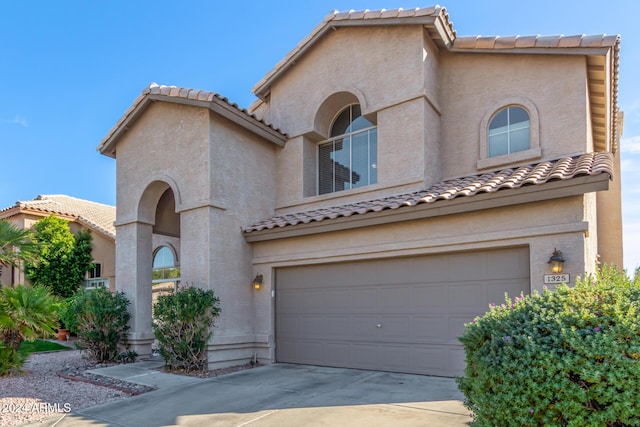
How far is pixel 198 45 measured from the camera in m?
16.7

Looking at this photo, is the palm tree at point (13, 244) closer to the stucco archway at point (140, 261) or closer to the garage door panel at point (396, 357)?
the stucco archway at point (140, 261)

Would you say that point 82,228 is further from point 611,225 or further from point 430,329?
point 611,225

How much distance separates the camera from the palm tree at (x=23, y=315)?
1000cm

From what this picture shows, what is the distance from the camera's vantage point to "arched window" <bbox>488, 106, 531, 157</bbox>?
1026 centimetres

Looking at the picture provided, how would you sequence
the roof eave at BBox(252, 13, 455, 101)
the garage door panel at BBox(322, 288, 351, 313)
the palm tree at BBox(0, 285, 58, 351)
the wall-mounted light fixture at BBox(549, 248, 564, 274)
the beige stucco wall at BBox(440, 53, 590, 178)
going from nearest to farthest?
the wall-mounted light fixture at BBox(549, 248, 564, 274)
the beige stucco wall at BBox(440, 53, 590, 178)
the palm tree at BBox(0, 285, 58, 351)
the garage door panel at BBox(322, 288, 351, 313)
the roof eave at BBox(252, 13, 455, 101)

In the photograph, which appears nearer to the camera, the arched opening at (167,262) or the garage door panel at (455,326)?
the garage door panel at (455,326)

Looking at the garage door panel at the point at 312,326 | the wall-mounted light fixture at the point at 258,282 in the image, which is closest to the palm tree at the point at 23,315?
the wall-mounted light fixture at the point at 258,282

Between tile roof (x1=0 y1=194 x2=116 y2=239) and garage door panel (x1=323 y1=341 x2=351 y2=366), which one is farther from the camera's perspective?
tile roof (x1=0 y1=194 x2=116 y2=239)

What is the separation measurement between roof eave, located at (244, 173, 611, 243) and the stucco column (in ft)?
10.8

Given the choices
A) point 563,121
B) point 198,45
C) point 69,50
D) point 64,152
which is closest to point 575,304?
point 563,121

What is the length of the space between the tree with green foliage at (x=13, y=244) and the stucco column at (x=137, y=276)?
2.31 metres

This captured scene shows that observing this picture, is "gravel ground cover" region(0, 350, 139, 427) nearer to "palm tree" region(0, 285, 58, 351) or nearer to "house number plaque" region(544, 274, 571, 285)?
"palm tree" region(0, 285, 58, 351)

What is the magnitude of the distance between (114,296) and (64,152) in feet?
58.1

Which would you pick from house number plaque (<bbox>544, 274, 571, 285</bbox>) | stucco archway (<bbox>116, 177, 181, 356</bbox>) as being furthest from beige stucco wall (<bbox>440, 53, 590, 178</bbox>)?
stucco archway (<bbox>116, 177, 181, 356</bbox>)
